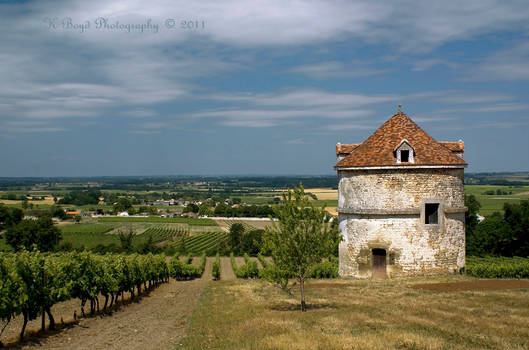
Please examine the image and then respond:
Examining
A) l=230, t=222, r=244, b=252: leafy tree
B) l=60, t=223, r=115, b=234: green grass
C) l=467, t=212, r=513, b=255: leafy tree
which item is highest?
l=467, t=212, r=513, b=255: leafy tree

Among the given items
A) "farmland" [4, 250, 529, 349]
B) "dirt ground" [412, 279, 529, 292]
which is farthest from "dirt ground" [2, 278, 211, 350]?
"dirt ground" [412, 279, 529, 292]

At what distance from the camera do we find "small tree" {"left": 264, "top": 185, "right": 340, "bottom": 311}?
53.0 feet

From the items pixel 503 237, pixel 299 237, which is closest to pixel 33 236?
pixel 503 237

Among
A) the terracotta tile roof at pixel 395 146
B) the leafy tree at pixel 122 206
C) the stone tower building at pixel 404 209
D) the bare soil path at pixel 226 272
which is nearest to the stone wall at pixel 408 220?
the stone tower building at pixel 404 209

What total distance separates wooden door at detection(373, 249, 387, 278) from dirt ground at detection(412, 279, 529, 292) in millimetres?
3417

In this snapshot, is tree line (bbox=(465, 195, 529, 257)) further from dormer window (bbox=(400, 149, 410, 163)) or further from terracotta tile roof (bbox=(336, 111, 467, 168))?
dormer window (bbox=(400, 149, 410, 163))

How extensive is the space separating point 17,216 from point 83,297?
92.1 m

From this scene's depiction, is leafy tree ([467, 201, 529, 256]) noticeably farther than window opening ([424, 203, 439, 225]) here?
Yes

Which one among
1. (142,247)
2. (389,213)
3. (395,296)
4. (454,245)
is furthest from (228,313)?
(142,247)

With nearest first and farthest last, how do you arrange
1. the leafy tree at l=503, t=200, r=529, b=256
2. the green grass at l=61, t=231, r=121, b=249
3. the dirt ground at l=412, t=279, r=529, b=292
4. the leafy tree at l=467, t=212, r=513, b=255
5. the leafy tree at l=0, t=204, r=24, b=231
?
the dirt ground at l=412, t=279, r=529, b=292, the leafy tree at l=503, t=200, r=529, b=256, the leafy tree at l=467, t=212, r=513, b=255, the green grass at l=61, t=231, r=121, b=249, the leafy tree at l=0, t=204, r=24, b=231

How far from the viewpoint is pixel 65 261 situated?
1916 cm

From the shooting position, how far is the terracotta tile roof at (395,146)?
25.8m

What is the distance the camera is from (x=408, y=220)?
25656mm

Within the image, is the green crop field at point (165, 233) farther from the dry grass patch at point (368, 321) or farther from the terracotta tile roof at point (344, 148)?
the dry grass patch at point (368, 321)
